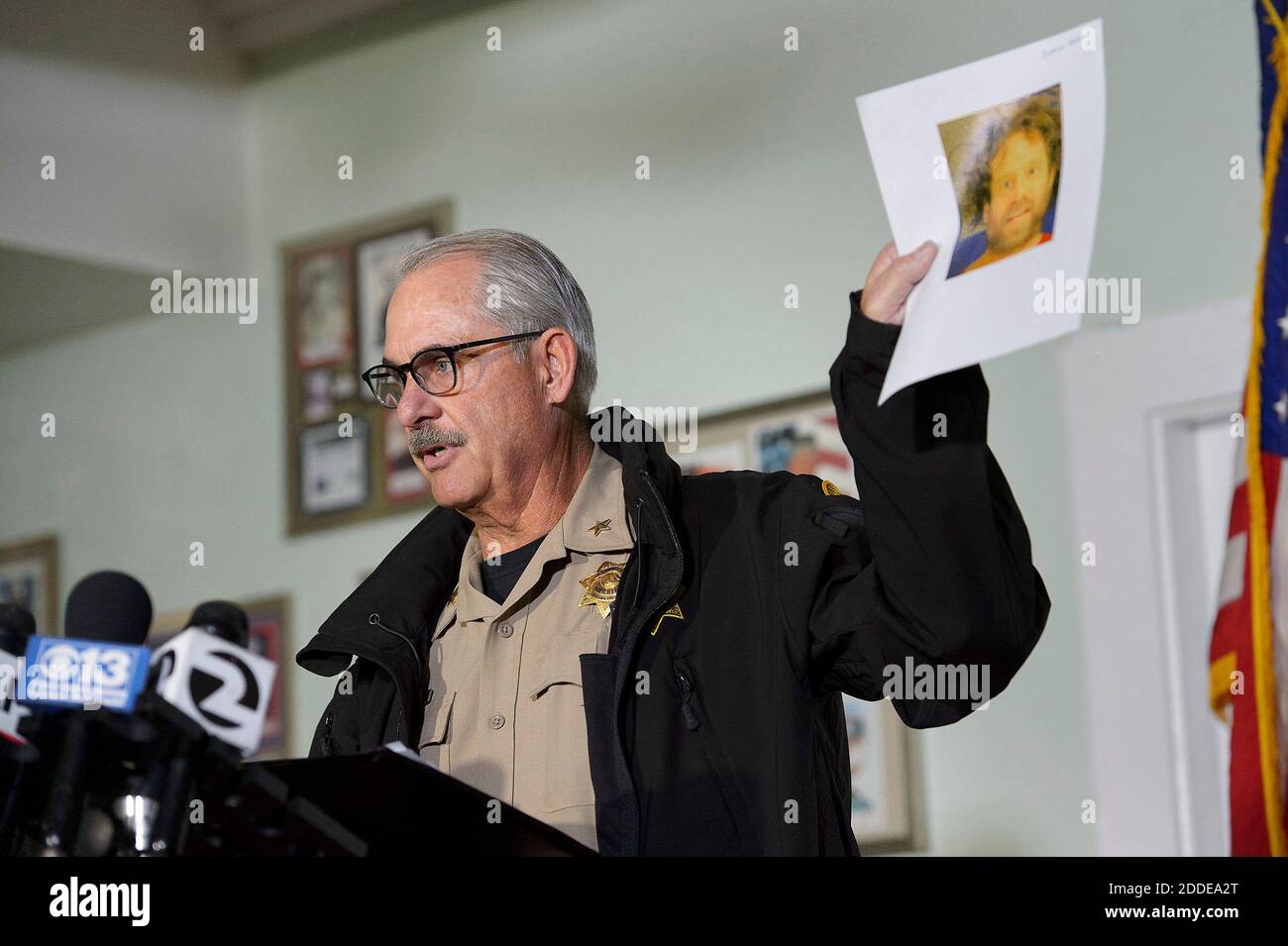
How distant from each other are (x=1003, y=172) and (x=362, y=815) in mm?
762

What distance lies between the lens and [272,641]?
451 centimetres

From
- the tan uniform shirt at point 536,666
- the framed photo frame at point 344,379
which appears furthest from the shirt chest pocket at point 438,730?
the framed photo frame at point 344,379

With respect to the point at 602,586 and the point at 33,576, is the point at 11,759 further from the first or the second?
the point at 33,576

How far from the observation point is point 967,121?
A: 5.05 feet

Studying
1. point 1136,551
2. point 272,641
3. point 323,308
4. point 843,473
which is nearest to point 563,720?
point 1136,551

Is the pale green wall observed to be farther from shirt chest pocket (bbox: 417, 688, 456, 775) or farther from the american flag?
shirt chest pocket (bbox: 417, 688, 456, 775)

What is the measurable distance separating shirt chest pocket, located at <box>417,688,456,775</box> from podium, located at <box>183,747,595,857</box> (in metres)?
0.58

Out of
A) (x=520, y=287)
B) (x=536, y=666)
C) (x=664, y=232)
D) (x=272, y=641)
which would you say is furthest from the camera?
(x=272, y=641)

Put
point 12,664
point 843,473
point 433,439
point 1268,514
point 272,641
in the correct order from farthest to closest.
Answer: point 272,641 → point 843,473 → point 1268,514 → point 433,439 → point 12,664

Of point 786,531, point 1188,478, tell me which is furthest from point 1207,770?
point 786,531

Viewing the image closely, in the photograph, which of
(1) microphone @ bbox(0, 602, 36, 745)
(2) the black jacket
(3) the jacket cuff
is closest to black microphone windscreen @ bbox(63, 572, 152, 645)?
(1) microphone @ bbox(0, 602, 36, 745)

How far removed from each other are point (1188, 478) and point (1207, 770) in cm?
55

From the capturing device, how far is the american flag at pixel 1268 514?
239cm
